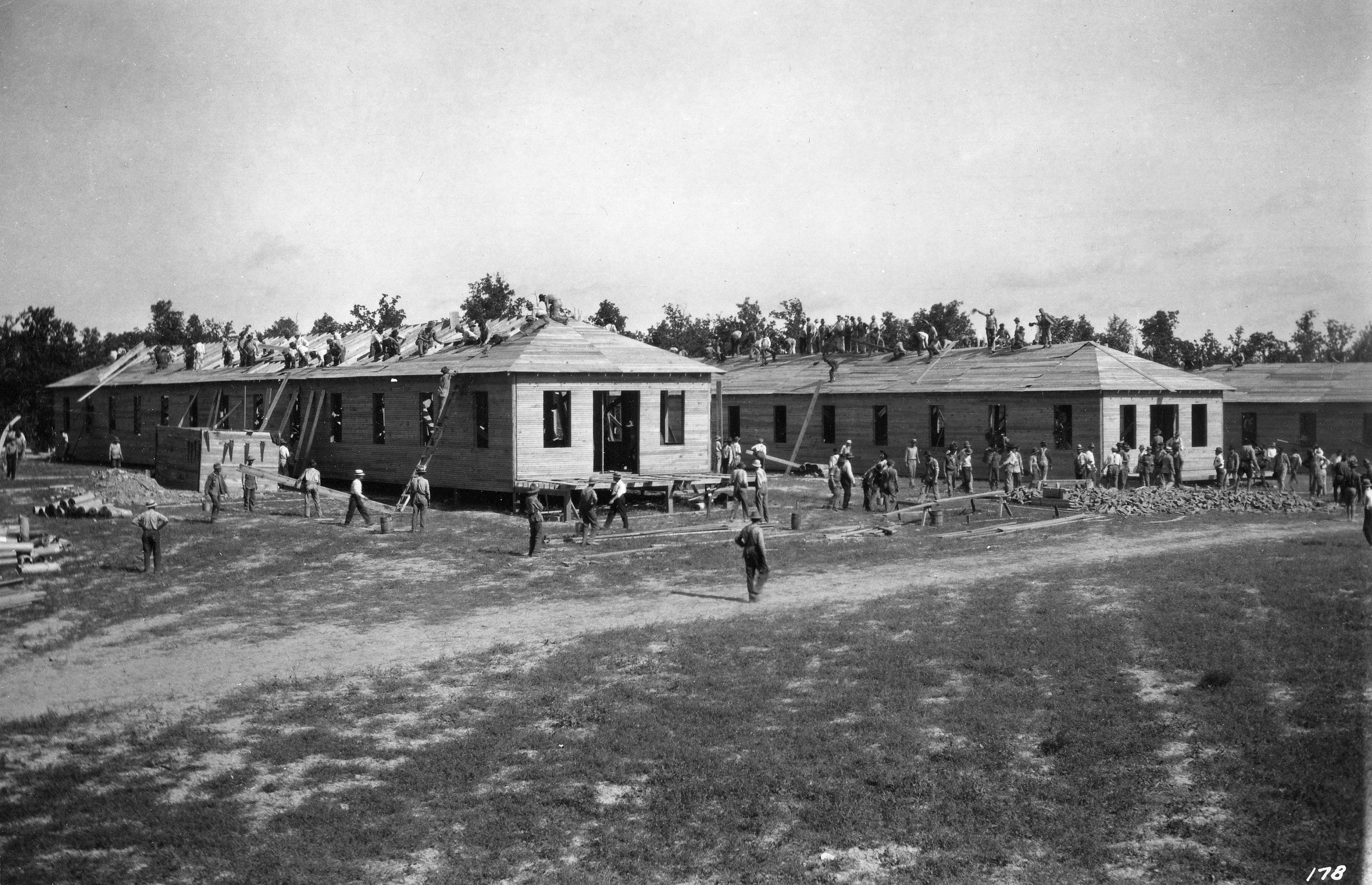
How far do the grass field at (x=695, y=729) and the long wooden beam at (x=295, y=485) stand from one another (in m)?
11.5

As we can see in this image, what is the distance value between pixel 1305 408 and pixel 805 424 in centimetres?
2001

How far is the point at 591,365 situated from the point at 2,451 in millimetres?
24996

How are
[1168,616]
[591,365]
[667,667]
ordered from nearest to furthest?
[667,667]
[1168,616]
[591,365]

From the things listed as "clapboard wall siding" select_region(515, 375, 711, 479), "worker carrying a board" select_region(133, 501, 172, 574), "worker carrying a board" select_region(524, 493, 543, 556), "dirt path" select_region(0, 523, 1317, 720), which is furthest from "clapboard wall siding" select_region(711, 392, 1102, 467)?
"worker carrying a board" select_region(133, 501, 172, 574)

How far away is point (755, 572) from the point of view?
20188 millimetres

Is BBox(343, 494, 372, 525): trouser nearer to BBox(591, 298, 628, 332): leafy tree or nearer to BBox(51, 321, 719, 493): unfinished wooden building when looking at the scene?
BBox(51, 321, 719, 493): unfinished wooden building

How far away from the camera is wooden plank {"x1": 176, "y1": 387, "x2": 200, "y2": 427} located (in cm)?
4897

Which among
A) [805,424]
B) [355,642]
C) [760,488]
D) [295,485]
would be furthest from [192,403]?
[355,642]

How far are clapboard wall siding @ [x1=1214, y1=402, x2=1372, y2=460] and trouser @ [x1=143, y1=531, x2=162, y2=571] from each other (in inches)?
1565

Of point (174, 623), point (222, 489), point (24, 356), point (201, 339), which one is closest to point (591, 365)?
point (222, 489)

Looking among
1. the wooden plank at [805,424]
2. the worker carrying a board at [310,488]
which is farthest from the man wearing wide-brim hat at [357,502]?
the wooden plank at [805,424]

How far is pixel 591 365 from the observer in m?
33.9

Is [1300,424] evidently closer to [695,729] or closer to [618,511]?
[618,511]

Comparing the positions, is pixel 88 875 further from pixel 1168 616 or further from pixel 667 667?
pixel 1168 616
